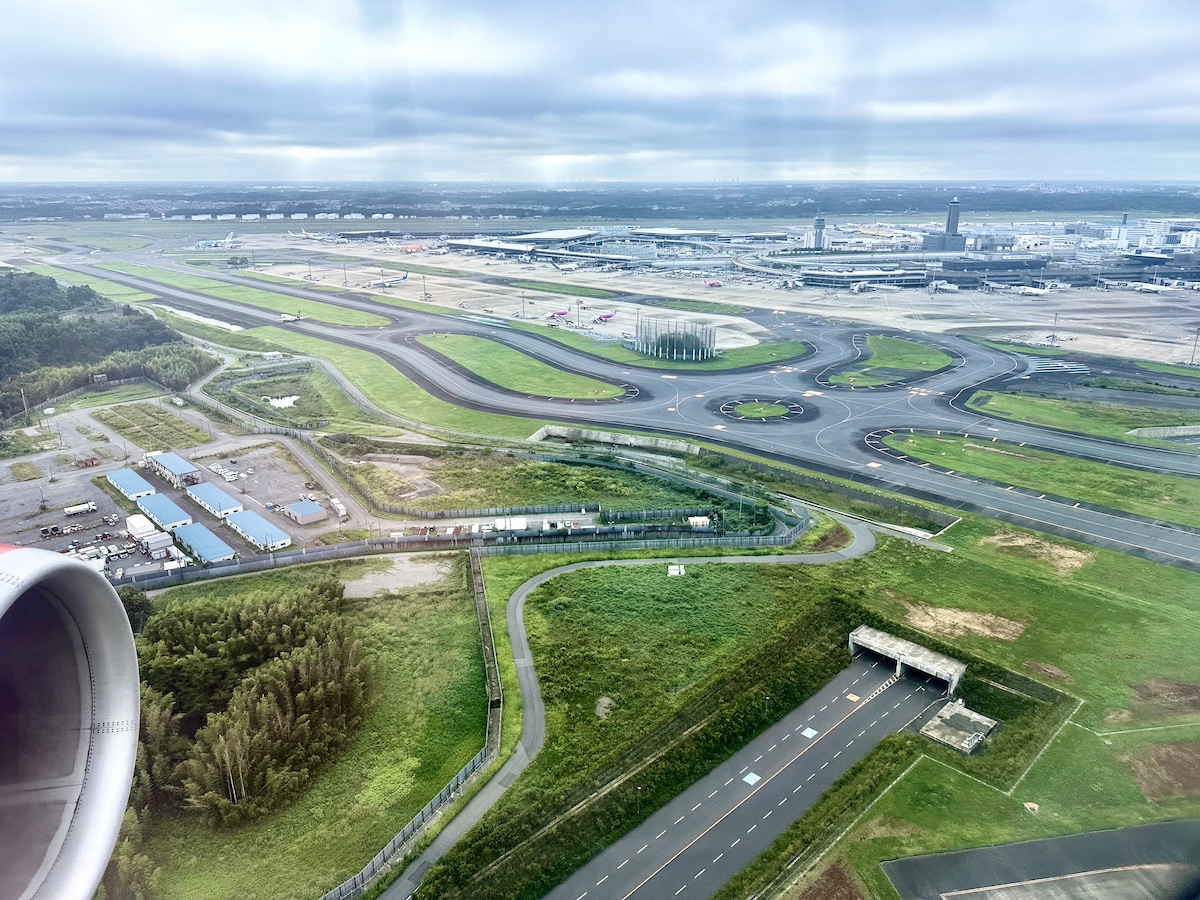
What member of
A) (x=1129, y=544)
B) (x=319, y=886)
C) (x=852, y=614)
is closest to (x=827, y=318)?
(x=1129, y=544)

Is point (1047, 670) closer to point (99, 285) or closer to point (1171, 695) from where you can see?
point (1171, 695)

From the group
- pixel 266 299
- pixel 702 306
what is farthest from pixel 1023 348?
pixel 266 299

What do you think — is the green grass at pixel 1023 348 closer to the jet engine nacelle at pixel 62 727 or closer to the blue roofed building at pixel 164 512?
the blue roofed building at pixel 164 512

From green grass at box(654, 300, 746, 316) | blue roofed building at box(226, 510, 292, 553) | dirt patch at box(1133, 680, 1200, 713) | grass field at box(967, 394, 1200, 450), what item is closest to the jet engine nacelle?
blue roofed building at box(226, 510, 292, 553)

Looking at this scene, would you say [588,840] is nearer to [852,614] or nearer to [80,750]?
[80,750]

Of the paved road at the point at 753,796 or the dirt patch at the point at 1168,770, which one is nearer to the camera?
the paved road at the point at 753,796

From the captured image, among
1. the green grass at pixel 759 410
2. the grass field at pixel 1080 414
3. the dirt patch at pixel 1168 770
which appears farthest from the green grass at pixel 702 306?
the dirt patch at pixel 1168 770
